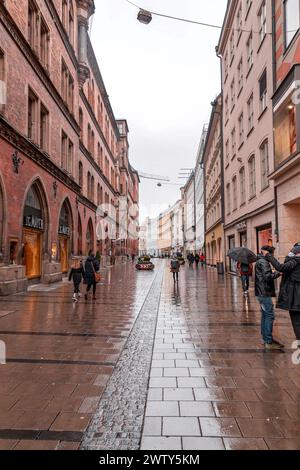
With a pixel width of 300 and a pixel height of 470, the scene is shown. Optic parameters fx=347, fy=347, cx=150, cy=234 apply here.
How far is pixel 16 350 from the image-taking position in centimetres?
603

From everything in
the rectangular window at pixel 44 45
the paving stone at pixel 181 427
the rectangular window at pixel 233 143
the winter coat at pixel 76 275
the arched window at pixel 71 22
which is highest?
the arched window at pixel 71 22

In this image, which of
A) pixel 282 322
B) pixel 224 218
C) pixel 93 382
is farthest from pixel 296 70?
pixel 224 218

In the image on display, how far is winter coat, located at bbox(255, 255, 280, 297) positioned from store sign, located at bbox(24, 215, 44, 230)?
39.9 ft

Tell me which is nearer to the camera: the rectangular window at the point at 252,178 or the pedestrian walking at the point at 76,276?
the pedestrian walking at the point at 76,276

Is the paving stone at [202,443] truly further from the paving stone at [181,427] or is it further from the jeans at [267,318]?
the jeans at [267,318]

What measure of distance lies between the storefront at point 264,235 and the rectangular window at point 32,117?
12290 millimetres

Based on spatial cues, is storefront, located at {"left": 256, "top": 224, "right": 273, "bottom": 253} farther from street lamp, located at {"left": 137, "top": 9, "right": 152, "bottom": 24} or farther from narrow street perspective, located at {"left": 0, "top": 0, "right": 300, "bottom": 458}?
street lamp, located at {"left": 137, "top": 9, "right": 152, "bottom": 24}

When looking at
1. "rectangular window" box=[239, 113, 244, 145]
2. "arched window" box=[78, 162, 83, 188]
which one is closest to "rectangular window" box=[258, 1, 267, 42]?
"rectangular window" box=[239, 113, 244, 145]

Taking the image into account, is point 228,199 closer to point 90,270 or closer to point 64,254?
point 64,254

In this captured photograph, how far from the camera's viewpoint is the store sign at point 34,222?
52.3 feet

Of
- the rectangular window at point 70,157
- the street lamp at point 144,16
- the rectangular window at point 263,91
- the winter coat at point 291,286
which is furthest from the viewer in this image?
the rectangular window at point 70,157

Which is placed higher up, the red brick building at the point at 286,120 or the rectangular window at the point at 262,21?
the rectangular window at the point at 262,21

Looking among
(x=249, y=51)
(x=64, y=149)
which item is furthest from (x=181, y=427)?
(x=249, y=51)

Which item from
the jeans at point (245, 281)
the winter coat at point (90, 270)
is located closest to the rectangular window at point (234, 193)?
the jeans at point (245, 281)
